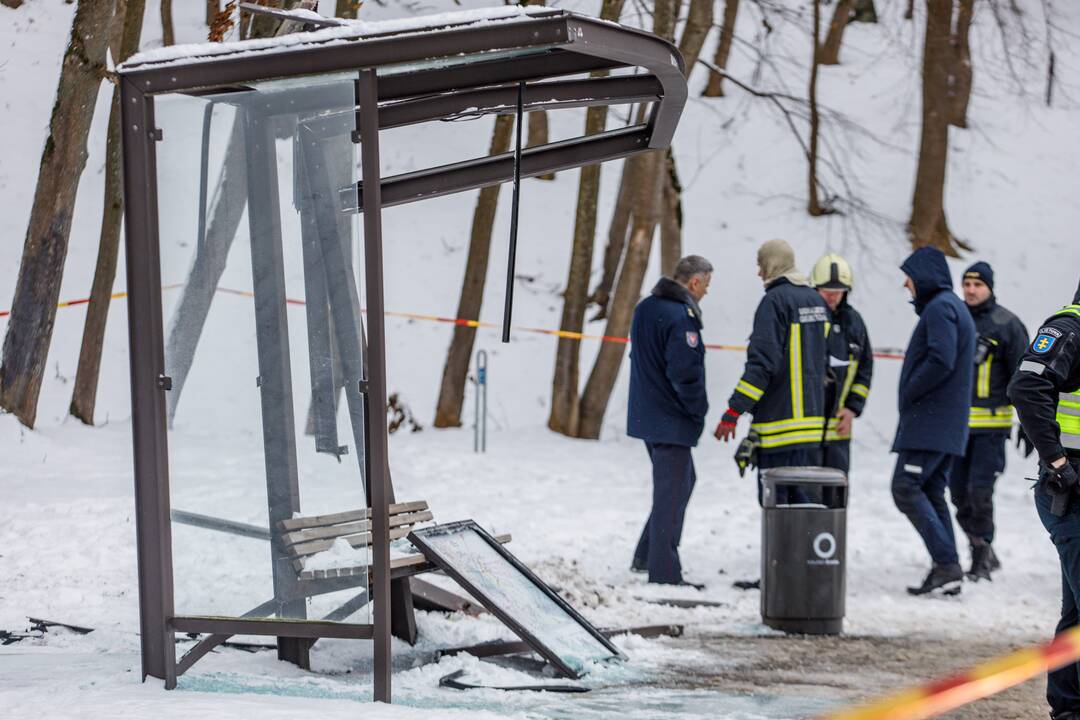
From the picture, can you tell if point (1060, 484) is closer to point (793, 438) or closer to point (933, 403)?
point (793, 438)

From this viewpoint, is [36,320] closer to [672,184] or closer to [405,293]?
[672,184]

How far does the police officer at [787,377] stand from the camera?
760 cm

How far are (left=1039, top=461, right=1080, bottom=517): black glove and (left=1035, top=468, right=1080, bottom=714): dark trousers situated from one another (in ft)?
0.09

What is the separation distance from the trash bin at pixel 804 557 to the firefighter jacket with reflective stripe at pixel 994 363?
5.86ft

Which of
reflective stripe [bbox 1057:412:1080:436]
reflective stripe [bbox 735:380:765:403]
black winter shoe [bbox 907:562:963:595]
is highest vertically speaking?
reflective stripe [bbox 1057:412:1080:436]

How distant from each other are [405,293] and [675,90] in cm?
1495

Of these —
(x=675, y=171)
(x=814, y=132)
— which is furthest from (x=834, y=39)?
(x=675, y=171)

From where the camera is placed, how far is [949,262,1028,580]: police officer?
8.15 meters

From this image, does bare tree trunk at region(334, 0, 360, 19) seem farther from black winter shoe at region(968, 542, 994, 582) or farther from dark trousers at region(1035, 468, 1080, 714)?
dark trousers at region(1035, 468, 1080, 714)

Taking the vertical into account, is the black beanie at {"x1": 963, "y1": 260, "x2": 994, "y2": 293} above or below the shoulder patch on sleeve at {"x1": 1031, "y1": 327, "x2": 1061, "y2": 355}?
above

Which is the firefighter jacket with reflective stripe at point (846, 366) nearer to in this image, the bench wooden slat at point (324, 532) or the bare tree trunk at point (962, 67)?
the bench wooden slat at point (324, 532)

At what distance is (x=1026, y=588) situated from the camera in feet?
25.7

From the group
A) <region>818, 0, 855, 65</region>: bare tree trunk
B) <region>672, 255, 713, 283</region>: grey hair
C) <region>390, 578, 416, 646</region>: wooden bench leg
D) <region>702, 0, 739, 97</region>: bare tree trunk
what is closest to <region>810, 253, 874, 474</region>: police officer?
<region>672, 255, 713, 283</region>: grey hair

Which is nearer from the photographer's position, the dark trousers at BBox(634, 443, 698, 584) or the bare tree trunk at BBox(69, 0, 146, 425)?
the dark trousers at BBox(634, 443, 698, 584)
